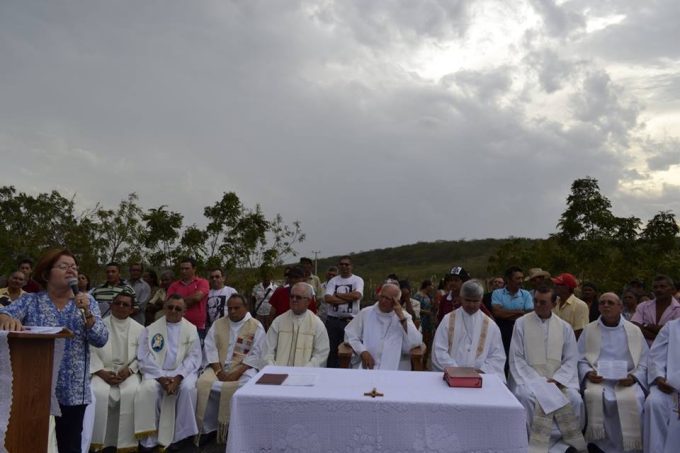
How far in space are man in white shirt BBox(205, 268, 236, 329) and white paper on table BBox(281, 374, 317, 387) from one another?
4.25 m

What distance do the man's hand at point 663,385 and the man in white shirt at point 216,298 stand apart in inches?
218

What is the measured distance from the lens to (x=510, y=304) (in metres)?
8.23

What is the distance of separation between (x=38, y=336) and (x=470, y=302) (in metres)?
4.69

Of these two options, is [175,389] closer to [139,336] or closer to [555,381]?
[139,336]

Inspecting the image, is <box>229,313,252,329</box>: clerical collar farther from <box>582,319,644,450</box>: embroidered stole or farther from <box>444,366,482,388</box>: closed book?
<box>582,319,644,450</box>: embroidered stole

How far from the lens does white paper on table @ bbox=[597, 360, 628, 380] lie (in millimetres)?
6766

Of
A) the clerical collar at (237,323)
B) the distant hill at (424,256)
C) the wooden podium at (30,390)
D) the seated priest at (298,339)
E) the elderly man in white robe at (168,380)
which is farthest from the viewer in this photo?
the distant hill at (424,256)

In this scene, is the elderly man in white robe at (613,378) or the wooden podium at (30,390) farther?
the elderly man in white robe at (613,378)

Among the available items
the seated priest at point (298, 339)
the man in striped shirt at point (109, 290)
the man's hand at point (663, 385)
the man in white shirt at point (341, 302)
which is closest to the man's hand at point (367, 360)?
the seated priest at point (298, 339)

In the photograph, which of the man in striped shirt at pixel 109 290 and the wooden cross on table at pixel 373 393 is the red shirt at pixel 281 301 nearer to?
the man in striped shirt at pixel 109 290

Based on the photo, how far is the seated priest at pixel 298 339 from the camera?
7336mm

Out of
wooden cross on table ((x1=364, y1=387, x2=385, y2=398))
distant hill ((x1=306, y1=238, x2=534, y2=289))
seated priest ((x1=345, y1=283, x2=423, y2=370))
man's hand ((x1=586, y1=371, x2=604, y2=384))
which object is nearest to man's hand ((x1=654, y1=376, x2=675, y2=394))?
man's hand ((x1=586, y1=371, x2=604, y2=384))

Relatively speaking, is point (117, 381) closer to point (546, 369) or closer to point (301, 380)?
point (301, 380)

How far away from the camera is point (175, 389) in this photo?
6.95 metres
